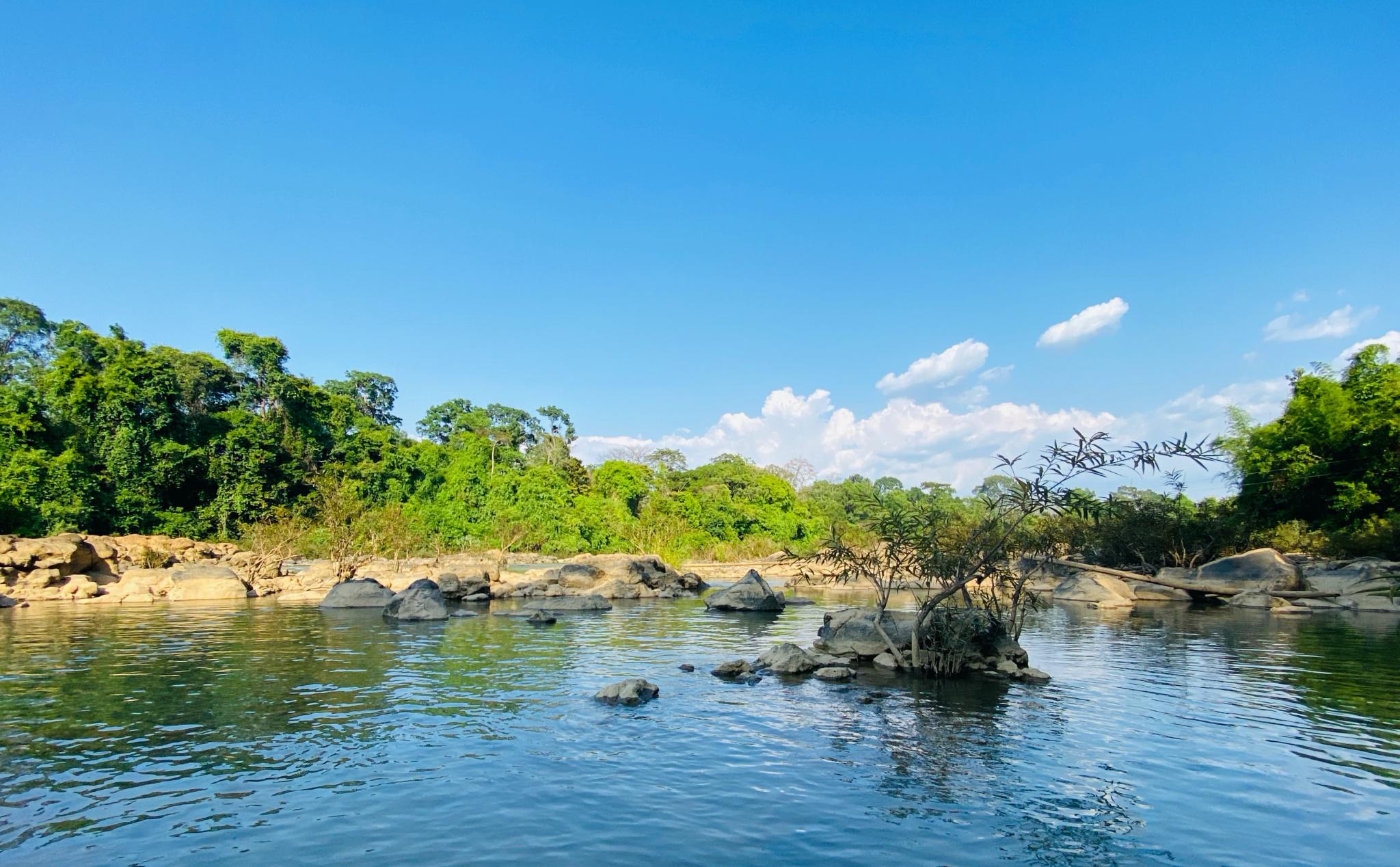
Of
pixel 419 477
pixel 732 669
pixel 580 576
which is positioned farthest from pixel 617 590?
Answer: pixel 419 477

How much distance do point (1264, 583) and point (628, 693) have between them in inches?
1377

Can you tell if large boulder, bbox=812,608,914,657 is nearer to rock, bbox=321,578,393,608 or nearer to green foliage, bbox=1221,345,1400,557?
rock, bbox=321,578,393,608

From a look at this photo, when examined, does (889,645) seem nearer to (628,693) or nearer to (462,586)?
(628,693)

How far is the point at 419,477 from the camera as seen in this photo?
7650cm

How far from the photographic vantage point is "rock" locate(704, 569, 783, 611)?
38688mm

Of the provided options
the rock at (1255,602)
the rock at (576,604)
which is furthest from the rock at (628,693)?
the rock at (1255,602)

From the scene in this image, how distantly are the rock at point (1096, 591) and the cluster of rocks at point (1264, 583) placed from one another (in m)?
0.04

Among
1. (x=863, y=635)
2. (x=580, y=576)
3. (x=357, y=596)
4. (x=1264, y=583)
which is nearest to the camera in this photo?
(x=863, y=635)

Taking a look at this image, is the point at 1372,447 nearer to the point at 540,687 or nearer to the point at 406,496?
the point at 540,687

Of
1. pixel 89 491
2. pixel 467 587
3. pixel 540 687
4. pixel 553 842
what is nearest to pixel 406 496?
pixel 89 491

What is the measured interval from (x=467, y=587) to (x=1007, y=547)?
3146 cm

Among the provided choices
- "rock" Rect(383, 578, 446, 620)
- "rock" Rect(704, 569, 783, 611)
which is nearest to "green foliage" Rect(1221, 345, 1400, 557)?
"rock" Rect(704, 569, 783, 611)

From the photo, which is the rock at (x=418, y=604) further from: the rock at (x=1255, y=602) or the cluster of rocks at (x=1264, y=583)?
the rock at (x=1255, y=602)

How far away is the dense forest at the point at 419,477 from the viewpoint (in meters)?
46.3
